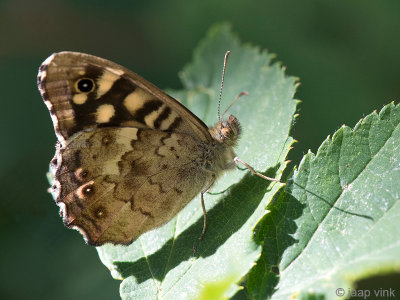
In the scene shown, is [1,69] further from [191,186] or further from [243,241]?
[243,241]

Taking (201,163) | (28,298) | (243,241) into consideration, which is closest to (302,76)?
(201,163)

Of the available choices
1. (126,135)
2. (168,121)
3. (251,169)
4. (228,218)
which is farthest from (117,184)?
(251,169)

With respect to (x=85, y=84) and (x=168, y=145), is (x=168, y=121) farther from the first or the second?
(x=85, y=84)

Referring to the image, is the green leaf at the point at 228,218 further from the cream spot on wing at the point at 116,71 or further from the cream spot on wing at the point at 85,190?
the cream spot on wing at the point at 116,71

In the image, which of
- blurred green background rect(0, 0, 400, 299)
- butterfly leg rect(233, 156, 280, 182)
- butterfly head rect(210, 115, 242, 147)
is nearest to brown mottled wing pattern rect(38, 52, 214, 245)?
butterfly head rect(210, 115, 242, 147)

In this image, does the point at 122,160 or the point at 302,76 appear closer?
the point at 122,160

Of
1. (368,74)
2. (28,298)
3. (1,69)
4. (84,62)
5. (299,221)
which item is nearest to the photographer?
(299,221)

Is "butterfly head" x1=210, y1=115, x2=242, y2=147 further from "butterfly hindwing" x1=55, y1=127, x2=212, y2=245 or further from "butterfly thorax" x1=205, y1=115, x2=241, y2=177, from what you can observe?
"butterfly hindwing" x1=55, y1=127, x2=212, y2=245
